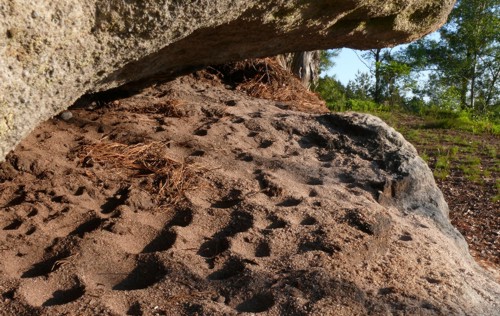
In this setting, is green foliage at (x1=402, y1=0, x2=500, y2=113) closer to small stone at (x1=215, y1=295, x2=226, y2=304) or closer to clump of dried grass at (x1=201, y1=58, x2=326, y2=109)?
clump of dried grass at (x1=201, y1=58, x2=326, y2=109)

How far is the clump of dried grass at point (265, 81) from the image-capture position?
15.7ft

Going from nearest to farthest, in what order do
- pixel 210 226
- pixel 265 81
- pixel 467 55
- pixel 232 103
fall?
pixel 210 226, pixel 232 103, pixel 265 81, pixel 467 55

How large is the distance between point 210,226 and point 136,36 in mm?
968

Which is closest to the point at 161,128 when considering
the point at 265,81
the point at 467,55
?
the point at 265,81

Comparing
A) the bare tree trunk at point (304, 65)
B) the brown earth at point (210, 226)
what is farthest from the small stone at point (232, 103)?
the bare tree trunk at point (304, 65)

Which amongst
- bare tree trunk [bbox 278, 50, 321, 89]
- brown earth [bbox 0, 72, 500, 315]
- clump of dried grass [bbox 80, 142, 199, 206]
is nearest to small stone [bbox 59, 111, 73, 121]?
brown earth [bbox 0, 72, 500, 315]

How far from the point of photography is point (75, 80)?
8.48ft

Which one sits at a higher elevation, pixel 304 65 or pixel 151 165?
pixel 304 65

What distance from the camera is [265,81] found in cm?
502

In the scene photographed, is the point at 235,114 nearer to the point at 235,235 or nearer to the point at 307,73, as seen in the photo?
the point at 235,235

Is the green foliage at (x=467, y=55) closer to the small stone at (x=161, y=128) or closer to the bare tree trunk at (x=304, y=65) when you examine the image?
the bare tree trunk at (x=304, y=65)

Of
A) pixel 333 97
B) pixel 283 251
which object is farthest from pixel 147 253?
pixel 333 97

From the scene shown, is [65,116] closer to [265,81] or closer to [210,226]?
[210,226]

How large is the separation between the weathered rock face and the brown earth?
0.46 m
